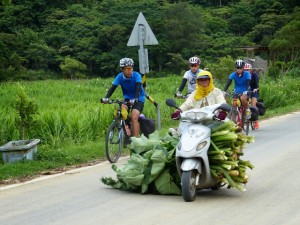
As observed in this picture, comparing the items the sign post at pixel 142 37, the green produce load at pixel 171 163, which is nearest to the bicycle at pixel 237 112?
the sign post at pixel 142 37

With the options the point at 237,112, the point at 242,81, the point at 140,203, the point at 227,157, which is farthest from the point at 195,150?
the point at 242,81

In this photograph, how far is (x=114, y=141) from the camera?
43.0ft

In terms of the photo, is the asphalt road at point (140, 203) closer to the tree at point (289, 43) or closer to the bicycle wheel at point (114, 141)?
the bicycle wheel at point (114, 141)

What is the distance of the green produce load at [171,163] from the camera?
28.6 ft

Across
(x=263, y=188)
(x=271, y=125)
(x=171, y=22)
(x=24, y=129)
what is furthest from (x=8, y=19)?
(x=263, y=188)

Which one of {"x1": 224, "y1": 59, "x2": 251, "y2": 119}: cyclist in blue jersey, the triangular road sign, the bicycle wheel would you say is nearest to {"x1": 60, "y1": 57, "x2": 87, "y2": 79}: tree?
{"x1": 224, "y1": 59, "x2": 251, "y2": 119}: cyclist in blue jersey

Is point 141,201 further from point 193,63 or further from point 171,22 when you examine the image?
point 171,22

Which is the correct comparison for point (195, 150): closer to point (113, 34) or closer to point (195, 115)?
point (195, 115)

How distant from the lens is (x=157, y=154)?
353 inches

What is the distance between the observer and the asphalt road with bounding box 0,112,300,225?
7660 mm

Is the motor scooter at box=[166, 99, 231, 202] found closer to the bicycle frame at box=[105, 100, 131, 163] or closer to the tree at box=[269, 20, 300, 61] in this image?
the bicycle frame at box=[105, 100, 131, 163]

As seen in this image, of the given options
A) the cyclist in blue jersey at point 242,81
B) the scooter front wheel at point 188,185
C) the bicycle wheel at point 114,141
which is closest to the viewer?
the scooter front wheel at point 188,185

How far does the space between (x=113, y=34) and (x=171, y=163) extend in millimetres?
70529

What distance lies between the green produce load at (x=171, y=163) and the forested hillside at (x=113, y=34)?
198 feet
